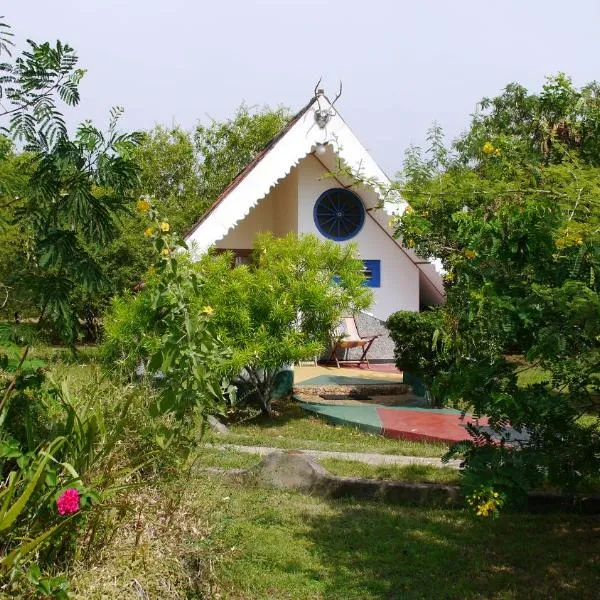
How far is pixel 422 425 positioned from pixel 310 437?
1492mm

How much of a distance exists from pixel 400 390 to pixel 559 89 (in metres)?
8.65

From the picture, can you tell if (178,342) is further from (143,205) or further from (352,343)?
(352,343)

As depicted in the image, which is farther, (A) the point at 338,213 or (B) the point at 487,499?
(A) the point at 338,213

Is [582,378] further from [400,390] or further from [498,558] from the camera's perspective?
[400,390]

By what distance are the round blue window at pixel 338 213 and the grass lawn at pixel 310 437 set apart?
17.4 ft

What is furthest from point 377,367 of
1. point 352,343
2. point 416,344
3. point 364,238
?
point 416,344

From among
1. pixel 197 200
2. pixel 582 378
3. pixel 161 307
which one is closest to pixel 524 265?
pixel 582 378

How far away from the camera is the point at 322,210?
17.0m

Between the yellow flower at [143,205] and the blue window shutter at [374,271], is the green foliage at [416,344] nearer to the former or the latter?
the blue window shutter at [374,271]

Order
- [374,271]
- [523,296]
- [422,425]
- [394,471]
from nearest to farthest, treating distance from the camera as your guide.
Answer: [523,296] < [394,471] < [422,425] < [374,271]

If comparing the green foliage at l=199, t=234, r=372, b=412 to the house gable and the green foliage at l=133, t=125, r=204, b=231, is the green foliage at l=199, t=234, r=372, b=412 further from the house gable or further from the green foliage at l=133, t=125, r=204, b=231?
the green foliage at l=133, t=125, r=204, b=231

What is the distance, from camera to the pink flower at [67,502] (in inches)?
160

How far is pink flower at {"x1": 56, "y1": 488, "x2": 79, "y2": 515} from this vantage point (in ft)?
13.4

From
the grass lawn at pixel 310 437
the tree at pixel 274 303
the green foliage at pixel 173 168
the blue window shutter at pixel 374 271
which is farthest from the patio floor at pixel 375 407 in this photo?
the green foliage at pixel 173 168
